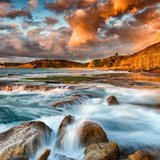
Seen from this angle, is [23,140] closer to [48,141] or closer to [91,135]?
[48,141]

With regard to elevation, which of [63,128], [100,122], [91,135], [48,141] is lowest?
[100,122]

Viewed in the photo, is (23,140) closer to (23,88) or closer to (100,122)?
(100,122)

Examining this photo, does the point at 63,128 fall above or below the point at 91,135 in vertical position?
below

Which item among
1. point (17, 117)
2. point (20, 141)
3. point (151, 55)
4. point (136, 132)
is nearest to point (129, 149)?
point (136, 132)

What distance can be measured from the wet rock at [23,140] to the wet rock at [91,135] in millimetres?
1375

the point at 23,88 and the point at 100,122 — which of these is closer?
the point at 100,122

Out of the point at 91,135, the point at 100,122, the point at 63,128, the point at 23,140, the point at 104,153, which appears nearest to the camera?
the point at 104,153

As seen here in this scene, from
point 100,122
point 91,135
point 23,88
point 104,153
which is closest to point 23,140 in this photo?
point 91,135

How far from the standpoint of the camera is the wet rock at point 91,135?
4.14 meters

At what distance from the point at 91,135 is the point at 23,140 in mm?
2201

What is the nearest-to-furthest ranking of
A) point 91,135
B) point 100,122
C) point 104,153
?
point 104,153 → point 91,135 → point 100,122

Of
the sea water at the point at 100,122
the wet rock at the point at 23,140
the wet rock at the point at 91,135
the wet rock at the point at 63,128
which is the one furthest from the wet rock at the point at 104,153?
the wet rock at the point at 23,140

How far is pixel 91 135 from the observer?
4.19m

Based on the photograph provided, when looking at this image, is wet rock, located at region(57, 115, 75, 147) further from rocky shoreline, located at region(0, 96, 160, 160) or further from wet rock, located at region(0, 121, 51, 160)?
wet rock, located at region(0, 121, 51, 160)
